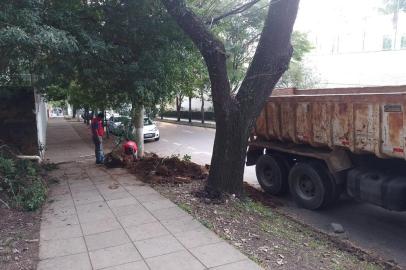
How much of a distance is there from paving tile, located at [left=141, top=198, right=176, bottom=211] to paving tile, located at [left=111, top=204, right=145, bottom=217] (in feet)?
0.40

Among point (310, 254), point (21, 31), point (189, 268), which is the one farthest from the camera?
point (21, 31)

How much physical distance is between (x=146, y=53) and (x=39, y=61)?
251 cm

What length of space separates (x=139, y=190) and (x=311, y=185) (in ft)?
11.2

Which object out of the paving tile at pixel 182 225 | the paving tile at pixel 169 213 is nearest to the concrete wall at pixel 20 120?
the paving tile at pixel 169 213

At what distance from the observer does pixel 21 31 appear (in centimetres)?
621

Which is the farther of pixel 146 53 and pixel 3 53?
pixel 146 53

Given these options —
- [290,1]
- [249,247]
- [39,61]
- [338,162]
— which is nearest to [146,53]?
[39,61]

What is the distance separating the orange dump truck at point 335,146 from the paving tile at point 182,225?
2816 mm

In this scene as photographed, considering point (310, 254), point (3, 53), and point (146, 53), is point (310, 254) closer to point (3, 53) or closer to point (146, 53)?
point (146, 53)

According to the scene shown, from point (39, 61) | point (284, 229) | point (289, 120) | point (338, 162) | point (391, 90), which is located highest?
point (39, 61)

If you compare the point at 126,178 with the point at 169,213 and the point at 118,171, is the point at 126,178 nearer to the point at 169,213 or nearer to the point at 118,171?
the point at 118,171

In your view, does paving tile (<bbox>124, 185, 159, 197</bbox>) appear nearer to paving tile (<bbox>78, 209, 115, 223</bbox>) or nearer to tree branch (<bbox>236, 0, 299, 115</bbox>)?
paving tile (<bbox>78, 209, 115, 223</bbox>)

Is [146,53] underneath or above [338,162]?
above

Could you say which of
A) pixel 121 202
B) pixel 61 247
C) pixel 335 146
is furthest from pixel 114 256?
pixel 335 146
